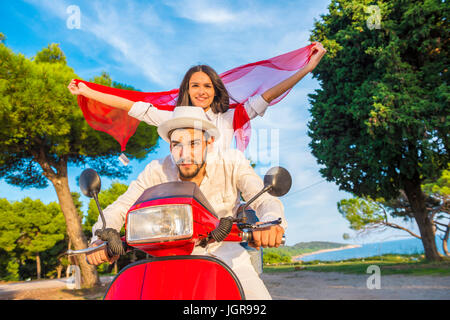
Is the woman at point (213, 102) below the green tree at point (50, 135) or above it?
below

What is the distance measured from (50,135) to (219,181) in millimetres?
9978

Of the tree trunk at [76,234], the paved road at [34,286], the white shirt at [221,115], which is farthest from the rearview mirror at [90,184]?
the paved road at [34,286]

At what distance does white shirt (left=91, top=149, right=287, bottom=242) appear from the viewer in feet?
5.24

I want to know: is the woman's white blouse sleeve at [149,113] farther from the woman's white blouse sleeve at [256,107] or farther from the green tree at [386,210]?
the green tree at [386,210]

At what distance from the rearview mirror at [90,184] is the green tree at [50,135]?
791 centimetres

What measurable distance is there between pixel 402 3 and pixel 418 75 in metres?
2.47

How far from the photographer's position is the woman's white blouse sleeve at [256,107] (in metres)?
2.88

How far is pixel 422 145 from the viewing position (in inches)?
376

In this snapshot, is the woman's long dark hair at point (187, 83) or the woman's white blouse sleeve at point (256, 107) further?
the woman's white blouse sleeve at point (256, 107)

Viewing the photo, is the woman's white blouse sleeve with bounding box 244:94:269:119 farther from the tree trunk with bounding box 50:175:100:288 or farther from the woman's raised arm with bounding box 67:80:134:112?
the tree trunk with bounding box 50:175:100:288

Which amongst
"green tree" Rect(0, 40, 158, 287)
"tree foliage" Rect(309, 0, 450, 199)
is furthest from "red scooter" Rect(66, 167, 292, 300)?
"tree foliage" Rect(309, 0, 450, 199)

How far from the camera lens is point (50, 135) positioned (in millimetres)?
9859

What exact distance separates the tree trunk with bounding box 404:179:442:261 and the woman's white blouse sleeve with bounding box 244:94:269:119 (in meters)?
11.3

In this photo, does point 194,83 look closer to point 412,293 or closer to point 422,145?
point 412,293
